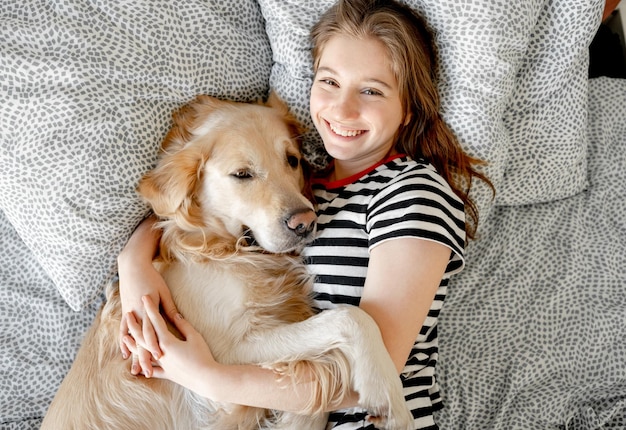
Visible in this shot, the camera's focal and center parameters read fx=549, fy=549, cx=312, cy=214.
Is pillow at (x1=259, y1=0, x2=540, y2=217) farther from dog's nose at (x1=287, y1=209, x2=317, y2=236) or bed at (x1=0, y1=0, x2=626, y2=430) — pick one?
dog's nose at (x1=287, y1=209, x2=317, y2=236)

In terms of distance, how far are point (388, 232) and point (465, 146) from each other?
1.79 ft

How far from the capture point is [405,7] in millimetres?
1929

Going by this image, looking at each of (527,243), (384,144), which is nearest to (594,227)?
(527,243)

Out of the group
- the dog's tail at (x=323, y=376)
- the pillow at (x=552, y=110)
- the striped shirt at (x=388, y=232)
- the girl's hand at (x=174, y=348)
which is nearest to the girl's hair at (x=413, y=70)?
the striped shirt at (x=388, y=232)

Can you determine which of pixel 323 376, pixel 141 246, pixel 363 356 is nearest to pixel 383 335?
pixel 363 356

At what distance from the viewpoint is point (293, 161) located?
2066 mm

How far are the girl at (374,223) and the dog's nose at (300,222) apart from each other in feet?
0.38

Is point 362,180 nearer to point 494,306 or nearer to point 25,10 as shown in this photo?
point 494,306

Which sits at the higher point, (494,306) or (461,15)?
(461,15)

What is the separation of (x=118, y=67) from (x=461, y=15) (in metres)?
1.20

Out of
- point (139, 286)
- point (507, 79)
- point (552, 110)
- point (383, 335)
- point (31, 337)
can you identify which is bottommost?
point (31, 337)

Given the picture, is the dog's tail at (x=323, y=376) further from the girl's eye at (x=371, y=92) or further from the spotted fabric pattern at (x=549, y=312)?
the girl's eye at (x=371, y=92)

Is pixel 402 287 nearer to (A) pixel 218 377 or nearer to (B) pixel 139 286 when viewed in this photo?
(A) pixel 218 377

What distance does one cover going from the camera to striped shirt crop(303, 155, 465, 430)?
170cm
